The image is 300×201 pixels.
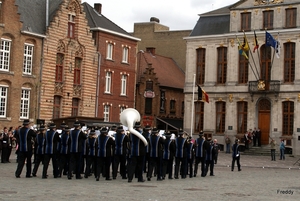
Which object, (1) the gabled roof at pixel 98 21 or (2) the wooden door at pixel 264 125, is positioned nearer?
(2) the wooden door at pixel 264 125

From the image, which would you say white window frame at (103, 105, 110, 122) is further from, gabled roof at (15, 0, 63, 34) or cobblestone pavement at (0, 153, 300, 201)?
cobblestone pavement at (0, 153, 300, 201)

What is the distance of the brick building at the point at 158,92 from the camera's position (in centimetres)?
A: 6025

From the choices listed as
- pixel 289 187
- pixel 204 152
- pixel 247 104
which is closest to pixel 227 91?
pixel 247 104

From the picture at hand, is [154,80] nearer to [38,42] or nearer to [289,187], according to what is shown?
[38,42]

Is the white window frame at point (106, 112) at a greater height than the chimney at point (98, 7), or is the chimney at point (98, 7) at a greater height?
the chimney at point (98, 7)

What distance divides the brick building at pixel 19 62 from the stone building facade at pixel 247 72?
1242 cm

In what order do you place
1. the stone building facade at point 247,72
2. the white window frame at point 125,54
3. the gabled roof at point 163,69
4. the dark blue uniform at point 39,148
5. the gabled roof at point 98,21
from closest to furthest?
1. the dark blue uniform at point 39,148
2. the stone building facade at point 247,72
3. the gabled roof at point 98,21
4. the white window frame at point 125,54
5. the gabled roof at point 163,69

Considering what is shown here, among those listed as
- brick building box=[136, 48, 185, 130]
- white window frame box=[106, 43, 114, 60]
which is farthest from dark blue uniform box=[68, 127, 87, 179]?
brick building box=[136, 48, 185, 130]

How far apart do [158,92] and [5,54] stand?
65.0 feet

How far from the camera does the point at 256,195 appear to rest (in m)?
17.3

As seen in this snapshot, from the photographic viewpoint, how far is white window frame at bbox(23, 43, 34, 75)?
47062 millimetres

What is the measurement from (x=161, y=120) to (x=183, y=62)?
11.8 m

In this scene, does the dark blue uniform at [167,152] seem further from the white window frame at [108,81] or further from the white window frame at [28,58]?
the white window frame at [108,81]

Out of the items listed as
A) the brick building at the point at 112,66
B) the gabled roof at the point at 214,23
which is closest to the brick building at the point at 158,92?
the brick building at the point at 112,66
